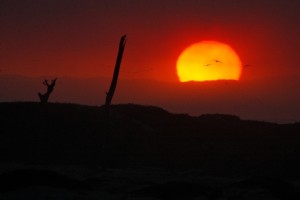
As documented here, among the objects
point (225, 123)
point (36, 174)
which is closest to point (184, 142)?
point (225, 123)

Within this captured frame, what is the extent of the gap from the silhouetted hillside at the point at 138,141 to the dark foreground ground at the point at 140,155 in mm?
75

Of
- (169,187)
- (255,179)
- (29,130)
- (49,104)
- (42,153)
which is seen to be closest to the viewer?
(169,187)

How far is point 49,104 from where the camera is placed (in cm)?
4931

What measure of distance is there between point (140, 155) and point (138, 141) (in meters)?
2.59

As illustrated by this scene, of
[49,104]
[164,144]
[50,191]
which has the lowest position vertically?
[50,191]

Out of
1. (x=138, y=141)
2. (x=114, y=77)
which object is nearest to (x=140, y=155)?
(x=138, y=141)

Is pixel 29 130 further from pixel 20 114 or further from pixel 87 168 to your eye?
pixel 87 168

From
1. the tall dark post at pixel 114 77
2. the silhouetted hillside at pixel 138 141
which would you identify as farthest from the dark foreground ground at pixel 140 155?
the tall dark post at pixel 114 77

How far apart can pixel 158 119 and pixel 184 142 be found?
8.23 metres

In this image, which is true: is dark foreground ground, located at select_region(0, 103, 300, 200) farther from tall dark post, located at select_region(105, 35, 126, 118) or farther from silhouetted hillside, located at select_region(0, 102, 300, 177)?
tall dark post, located at select_region(105, 35, 126, 118)

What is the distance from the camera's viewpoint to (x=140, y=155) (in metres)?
42.5

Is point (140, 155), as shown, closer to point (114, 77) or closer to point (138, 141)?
point (138, 141)

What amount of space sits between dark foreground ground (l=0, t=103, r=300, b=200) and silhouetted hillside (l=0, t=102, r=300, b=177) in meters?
0.08

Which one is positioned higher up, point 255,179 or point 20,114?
point 20,114
